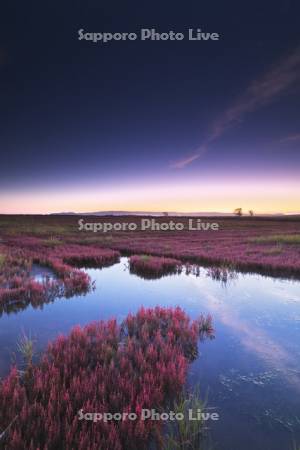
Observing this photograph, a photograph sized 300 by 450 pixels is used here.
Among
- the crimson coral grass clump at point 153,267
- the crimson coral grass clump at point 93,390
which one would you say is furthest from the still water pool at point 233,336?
the crimson coral grass clump at point 153,267

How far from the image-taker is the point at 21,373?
4.47 m

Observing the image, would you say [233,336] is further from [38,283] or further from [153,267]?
[153,267]

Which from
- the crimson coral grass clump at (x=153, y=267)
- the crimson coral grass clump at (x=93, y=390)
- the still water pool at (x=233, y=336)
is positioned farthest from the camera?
the crimson coral grass clump at (x=153, y=267)

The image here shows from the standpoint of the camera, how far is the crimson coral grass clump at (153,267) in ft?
46.5

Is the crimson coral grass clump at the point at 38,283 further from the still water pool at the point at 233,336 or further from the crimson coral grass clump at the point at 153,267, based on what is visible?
the crimson coral grass clump at the point at 153,267

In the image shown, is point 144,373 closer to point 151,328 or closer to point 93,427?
point 93,427

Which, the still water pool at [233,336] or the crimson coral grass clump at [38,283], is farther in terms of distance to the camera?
the crimson coral grass clump at [38,283]

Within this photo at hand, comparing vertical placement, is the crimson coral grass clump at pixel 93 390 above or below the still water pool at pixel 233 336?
above

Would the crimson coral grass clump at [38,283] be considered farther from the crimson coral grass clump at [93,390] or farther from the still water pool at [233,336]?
the crimson coral grass clump at [93,390]

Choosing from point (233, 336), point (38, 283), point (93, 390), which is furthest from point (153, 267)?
point (93, 390)

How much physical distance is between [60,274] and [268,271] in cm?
1002

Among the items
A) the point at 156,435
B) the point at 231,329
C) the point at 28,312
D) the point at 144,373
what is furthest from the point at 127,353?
the point at 28,312

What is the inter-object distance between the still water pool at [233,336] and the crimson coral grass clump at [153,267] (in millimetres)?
1470

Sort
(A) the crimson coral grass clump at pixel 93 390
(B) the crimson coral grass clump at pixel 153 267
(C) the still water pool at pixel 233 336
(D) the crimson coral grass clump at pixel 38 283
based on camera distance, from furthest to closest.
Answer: (B) the crimson coral grass clump at pixel 153 267 → (D) the crimson coral grass clump at pixel 38 283 → (C) the still water pool at pixel 233 336 → (A) the crimson coral grass clump at pixel 93 390
